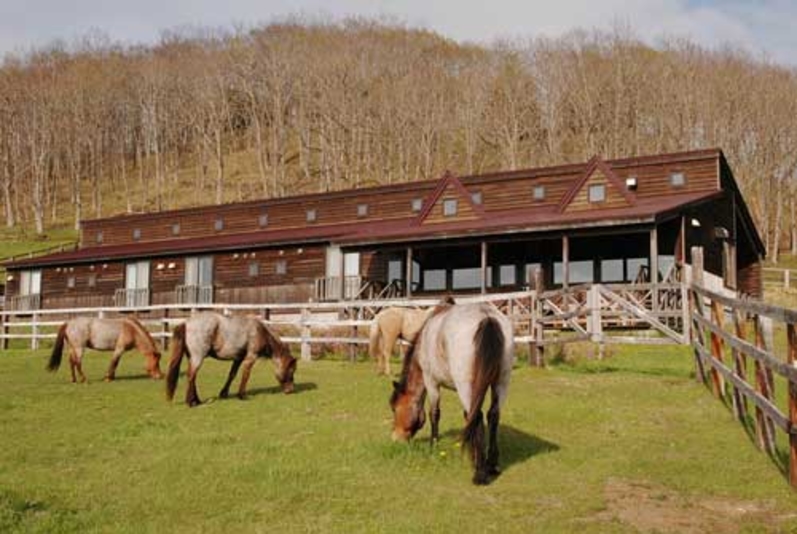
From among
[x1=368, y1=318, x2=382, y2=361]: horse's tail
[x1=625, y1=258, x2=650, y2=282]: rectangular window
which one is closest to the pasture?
[x1=368, y1=318, x2=382, y2=361]: horse's tail

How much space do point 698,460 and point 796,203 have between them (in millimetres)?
57423

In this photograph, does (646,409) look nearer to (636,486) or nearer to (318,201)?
(636,486)

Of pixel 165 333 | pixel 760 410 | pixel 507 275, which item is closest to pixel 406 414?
pixel 760 410

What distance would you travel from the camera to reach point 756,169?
57938 millimetres

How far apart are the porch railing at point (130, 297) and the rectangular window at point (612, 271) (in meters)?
21.9

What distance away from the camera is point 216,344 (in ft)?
38.7

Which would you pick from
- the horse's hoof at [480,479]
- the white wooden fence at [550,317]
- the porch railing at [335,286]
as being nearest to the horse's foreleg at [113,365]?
the white wooden fence at [550,317]

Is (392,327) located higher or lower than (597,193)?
lower

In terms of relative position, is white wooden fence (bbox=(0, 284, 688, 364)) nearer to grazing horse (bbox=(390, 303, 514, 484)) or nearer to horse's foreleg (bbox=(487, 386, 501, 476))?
grazing horse (bbox=(390, 303, 514, 484))

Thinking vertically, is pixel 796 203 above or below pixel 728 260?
above

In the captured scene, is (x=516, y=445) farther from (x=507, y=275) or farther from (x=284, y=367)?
(x=507, y=275)

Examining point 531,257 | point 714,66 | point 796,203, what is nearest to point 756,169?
point 796,203

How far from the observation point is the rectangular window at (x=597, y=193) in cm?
2786

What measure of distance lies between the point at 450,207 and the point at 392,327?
15.4 metres
